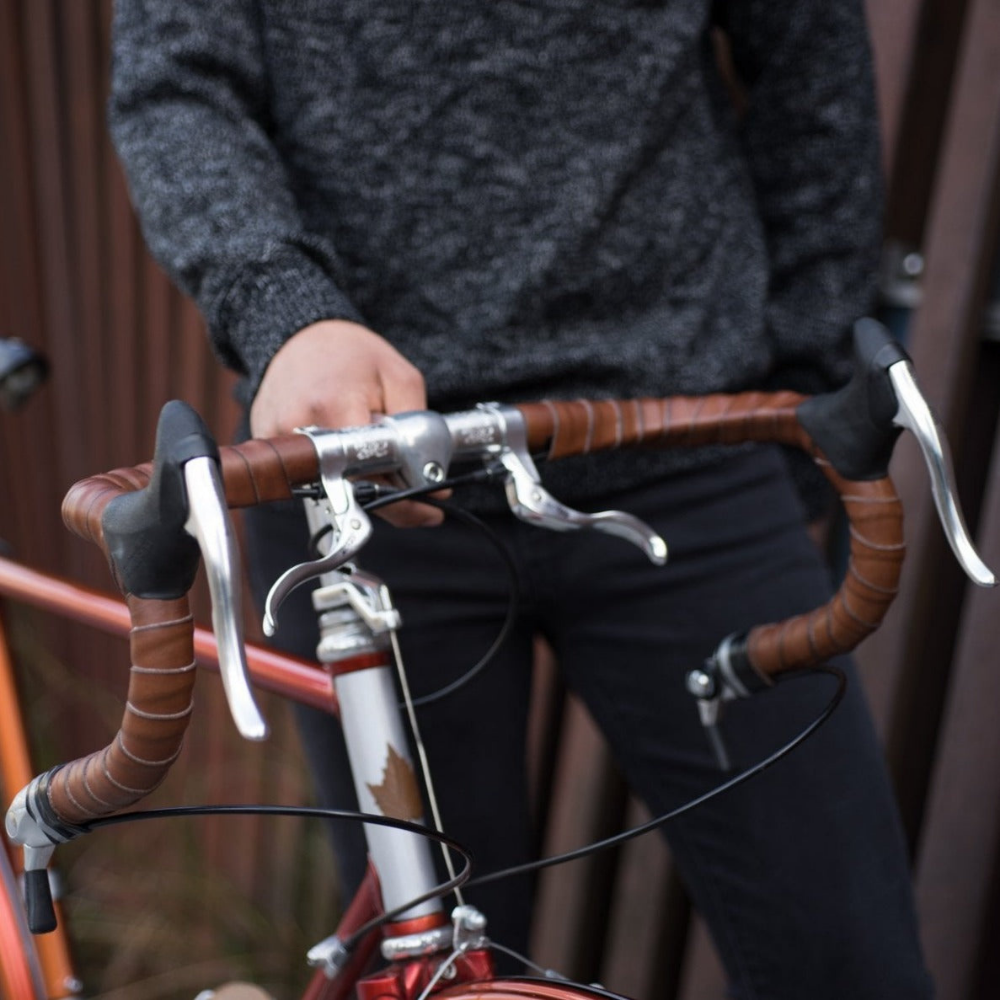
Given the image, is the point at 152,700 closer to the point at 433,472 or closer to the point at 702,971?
the point at 433,472

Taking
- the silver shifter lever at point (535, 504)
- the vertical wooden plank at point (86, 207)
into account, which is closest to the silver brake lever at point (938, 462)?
the silver shifter lever at point (535, 504)

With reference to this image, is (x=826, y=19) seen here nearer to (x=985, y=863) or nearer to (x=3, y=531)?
(x=985, y=863)

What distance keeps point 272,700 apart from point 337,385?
1.71 metres

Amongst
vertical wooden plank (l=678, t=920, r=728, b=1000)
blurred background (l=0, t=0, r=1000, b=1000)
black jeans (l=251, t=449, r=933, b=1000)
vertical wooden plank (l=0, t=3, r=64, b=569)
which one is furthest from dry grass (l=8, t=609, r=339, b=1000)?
black jeans (l=251, t=449, r=933, b=1000)

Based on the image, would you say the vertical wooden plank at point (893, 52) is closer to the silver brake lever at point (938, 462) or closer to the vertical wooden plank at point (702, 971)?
the silver brake lever at point (938, 462)

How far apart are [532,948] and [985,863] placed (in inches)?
34.0

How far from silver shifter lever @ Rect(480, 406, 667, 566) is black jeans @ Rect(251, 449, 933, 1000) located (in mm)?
236

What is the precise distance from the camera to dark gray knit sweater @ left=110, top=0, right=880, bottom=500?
0.86 metres

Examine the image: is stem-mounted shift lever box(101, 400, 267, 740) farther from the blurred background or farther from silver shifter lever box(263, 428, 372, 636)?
A: the blurred background

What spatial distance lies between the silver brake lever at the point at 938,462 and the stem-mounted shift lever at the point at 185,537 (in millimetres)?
362

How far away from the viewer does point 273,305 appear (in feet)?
2.55

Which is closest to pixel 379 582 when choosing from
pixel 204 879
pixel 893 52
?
pixel 893 52

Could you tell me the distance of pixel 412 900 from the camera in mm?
686

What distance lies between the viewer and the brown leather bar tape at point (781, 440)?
0.72 m
